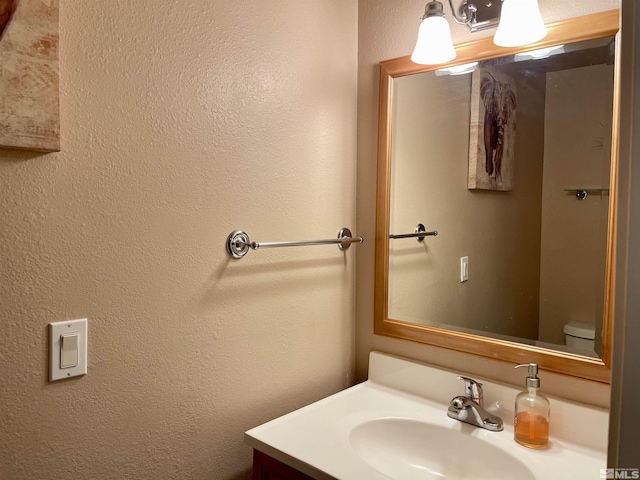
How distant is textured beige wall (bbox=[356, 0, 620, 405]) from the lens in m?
1.29

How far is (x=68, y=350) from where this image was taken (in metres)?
0.87

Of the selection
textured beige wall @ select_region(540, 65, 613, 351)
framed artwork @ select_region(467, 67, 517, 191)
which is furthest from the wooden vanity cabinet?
framed artwork @ select_region(467, 67, 517, 191)

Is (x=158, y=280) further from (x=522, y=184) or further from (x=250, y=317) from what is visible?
(x=522, y=184)

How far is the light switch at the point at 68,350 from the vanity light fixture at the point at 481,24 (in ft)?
3.42

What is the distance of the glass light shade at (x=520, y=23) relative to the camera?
3.50 ft

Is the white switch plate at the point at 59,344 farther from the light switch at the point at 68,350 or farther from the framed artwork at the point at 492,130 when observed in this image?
the framed artwork at the point at 492,130

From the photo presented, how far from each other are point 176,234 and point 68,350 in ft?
1.04

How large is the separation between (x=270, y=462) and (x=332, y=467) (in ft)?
0.58

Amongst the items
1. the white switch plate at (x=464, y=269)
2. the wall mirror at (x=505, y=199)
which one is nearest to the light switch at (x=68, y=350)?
Answer: the wall mirror at (x=505, y=199)

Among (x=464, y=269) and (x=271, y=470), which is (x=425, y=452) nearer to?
(x=271, y=470)

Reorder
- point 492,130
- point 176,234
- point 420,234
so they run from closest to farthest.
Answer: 1. point 176,234
2. point 492,130
3. point 420,234

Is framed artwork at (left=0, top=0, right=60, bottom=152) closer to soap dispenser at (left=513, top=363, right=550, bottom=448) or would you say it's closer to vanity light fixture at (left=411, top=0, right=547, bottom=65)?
vanity light fixture at (left=411, top=0, right=547, bottom=65)

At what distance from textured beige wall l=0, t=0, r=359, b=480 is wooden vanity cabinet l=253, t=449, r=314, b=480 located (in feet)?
0.36

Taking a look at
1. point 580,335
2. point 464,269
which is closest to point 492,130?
point 464,269
